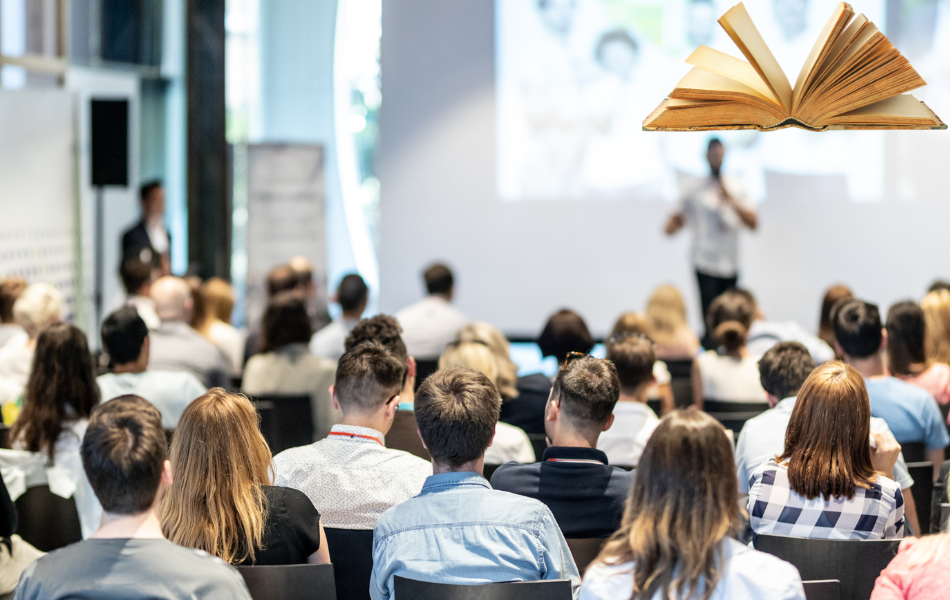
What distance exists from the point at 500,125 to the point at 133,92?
10.5 ft

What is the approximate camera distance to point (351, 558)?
234 cm

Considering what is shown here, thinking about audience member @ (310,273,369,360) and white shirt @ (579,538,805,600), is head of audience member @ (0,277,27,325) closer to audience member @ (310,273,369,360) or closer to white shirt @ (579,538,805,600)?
audience member @ (310,273,369,360)

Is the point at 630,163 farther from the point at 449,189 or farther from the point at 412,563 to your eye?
the point at 412,563

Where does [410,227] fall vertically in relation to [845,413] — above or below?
above

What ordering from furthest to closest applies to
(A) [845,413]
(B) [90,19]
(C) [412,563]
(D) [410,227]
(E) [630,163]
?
(D) [410,227] → (E) [630,163] → (B) [90,19] → (A) [845,413] → (C) [412,563]

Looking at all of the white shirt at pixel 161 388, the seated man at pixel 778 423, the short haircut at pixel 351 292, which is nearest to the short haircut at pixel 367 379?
the seated man at pixel 778 423

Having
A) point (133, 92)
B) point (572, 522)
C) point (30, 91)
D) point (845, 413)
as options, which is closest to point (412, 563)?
point (572, 522)

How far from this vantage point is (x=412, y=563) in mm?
1982

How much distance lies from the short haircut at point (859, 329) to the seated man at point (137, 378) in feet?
7.78

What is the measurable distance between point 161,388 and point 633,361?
178 centimetres

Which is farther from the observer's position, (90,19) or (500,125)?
(500,125)

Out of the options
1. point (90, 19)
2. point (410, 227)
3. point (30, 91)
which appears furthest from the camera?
point (410, 227)

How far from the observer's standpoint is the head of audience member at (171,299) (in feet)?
15.0

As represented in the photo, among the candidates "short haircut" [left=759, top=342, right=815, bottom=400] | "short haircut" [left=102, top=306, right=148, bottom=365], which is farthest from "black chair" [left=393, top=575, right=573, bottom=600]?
"short haircut" [left=102, top=306, right=148, bottom=365]
